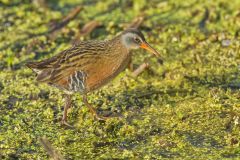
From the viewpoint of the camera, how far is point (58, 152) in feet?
24.9

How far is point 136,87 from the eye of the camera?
9.85 meters

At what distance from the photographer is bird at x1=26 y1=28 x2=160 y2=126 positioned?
28.0ft

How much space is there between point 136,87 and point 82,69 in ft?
4.95

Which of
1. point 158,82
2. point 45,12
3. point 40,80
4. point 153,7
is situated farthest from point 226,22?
point 40,80

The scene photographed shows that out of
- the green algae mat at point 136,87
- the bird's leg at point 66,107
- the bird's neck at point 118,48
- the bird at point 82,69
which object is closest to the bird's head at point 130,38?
the bird's neck at point 118,48

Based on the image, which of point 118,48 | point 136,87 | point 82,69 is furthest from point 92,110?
point 136,87

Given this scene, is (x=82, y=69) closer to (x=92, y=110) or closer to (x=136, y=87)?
(x=92, y=110)

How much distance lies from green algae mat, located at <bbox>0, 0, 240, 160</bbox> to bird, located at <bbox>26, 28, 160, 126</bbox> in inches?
18.8

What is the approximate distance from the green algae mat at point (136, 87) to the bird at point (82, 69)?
48 centimetres

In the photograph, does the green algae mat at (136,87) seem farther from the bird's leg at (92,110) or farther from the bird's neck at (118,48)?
the bird's neck at (118,48)

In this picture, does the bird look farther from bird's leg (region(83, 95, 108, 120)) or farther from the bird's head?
the bird's head

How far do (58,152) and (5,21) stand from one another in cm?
521

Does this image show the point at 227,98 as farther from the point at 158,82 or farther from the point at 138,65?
the point at 138,65

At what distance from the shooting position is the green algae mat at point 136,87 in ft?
26.5
